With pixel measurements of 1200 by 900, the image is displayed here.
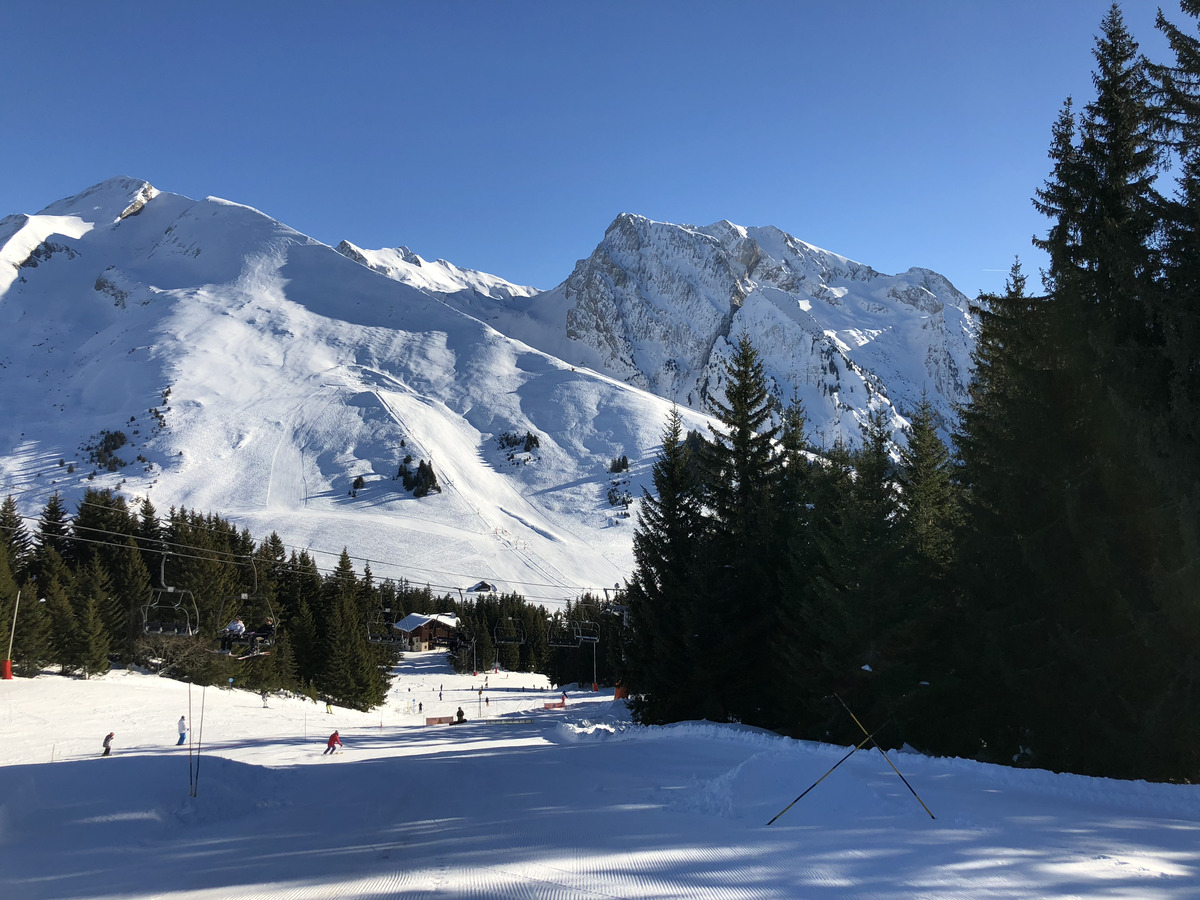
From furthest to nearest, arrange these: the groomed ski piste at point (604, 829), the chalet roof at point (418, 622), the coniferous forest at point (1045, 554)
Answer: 1. the chalet roof at point (418, 622)
2. the coniferous forest at point (1045, 554)
3. the groomed ski piste at point (604, 829)

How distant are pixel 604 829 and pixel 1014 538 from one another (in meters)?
12.4

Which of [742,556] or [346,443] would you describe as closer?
[742,556]

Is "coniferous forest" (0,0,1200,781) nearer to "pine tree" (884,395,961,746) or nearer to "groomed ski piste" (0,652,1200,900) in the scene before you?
"pine tree" (884,395,961,746)

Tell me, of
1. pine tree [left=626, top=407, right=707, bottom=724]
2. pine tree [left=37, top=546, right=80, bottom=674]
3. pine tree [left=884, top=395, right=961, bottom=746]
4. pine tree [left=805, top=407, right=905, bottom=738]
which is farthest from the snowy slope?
pine tree [left=884, top=395, right=961, bottom=746]

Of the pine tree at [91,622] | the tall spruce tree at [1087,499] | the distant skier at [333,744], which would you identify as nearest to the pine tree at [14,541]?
the pine tree at [91,622]

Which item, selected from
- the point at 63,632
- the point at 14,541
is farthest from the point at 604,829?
the point at 14,541

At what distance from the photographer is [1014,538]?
56.6 ft

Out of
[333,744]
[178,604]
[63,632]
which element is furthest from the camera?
[63,632]

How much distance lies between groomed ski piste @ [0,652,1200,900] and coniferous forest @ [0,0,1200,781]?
4.18 meters

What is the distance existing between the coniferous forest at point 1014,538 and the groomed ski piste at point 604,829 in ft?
13.7

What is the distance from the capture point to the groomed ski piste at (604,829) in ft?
27.3

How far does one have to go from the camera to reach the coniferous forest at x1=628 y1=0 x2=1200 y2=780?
1335cm

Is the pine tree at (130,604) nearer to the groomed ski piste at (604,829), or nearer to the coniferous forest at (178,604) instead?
the coniferous forest at (178,604)

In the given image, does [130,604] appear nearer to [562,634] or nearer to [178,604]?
[178,604]
